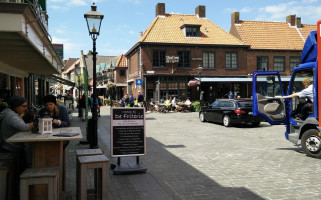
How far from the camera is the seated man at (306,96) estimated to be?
7.94 metres

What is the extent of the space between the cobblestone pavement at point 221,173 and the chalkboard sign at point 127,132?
20.8 inches

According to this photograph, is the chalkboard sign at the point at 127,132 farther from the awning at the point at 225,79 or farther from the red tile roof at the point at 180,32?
the red tile roof at the point at 180,32

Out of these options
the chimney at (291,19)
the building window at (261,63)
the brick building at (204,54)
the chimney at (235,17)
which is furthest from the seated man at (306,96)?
the chimney at (291,19)

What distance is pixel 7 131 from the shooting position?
4715 mm

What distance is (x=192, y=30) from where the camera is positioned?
33.0m

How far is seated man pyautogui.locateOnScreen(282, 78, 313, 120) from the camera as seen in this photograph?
7.94m

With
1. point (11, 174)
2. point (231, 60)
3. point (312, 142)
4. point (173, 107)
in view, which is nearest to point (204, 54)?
point (231, 60)

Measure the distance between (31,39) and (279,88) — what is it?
7012 millimetres

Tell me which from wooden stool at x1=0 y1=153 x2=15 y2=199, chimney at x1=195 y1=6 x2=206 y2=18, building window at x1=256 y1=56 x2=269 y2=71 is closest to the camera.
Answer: wooden stool at x1=0 y1=153 x2=15 y2=199

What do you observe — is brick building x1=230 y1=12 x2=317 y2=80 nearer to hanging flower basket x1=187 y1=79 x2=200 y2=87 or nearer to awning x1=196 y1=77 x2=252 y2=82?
awning x1=196 y1=77 x2=252 y2=82

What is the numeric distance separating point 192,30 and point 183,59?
3668mm

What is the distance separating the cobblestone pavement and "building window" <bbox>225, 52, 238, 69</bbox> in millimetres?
23283

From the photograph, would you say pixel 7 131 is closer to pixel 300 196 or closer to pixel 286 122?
pixel 300 196

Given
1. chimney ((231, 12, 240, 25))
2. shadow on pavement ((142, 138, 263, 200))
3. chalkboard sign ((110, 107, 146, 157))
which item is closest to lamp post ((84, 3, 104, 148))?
shadow on pavement ((142, 138, 263, 200))
